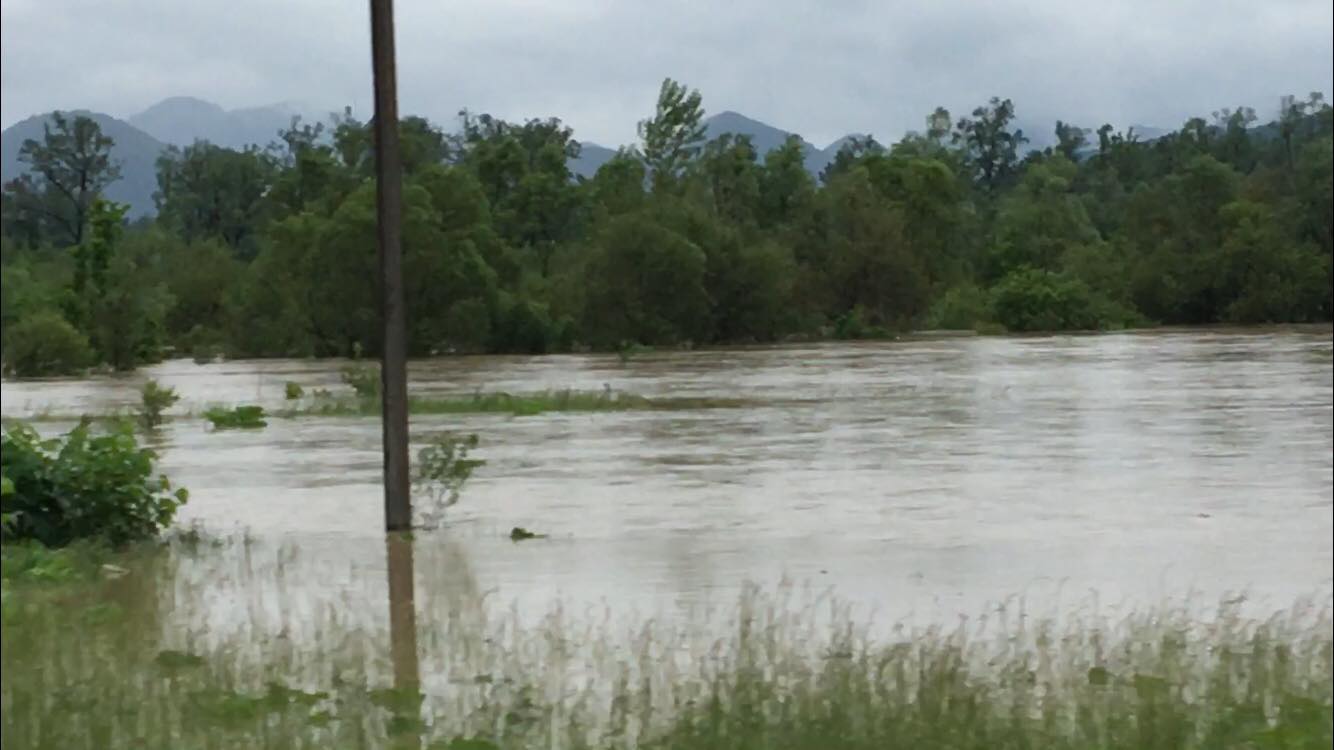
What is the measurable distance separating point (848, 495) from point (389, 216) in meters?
7.53

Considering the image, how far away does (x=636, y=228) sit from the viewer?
66000 millimetres

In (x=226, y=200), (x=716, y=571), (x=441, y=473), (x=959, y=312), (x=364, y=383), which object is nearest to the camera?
(x=716, y=571)

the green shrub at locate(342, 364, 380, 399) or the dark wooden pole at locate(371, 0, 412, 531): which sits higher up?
the dark wooden pole at locate(371, 0, 412, 531)

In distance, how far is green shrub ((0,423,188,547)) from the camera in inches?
483

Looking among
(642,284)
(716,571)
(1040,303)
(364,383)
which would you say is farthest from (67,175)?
(1040,303)

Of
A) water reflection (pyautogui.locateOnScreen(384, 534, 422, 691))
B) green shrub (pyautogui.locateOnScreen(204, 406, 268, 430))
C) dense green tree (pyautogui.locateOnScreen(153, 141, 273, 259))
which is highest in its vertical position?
dense green tree (pyautogui.locateOnScreen(153, 141, 273, 259))

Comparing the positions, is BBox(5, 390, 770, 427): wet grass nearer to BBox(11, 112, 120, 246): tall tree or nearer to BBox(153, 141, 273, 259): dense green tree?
BBox(11, 112, 120, 246): tall tree

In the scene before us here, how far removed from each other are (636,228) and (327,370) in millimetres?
14673

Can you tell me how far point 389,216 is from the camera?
39.0 ft

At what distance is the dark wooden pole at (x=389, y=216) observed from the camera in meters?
11.8

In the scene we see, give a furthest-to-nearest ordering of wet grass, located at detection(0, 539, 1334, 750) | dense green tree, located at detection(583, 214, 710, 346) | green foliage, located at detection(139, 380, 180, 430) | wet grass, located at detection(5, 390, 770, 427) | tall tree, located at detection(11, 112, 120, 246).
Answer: dense green tree, located at detection(583, 214, 710, 346) → wet grass, located at detection(5, 390, 770, 427) → green foliage, located at detection(139, 380, 180, 430) → wet grass, located at detection(0, 539, 1334, 750) → tall tree, located at detection(11, 112, 120, 246)

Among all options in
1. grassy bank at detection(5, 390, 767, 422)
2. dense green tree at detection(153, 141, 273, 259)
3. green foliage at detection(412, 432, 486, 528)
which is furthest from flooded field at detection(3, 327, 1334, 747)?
dense green tree at detection(153, 141, 273, 259)

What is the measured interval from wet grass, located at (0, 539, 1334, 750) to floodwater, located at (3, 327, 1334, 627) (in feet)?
1.91

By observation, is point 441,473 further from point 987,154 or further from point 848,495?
point 987,154
